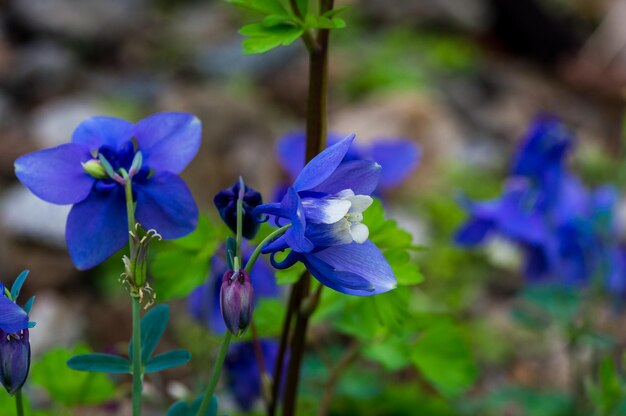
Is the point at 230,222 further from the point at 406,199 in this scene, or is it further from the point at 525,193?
the point at 406,199

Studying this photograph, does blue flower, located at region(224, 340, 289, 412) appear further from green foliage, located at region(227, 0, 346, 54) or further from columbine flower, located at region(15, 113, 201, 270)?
green foliage, located at region(227, 0, 346, 54)

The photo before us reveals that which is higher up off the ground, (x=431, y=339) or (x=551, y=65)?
(x=431, y=339)

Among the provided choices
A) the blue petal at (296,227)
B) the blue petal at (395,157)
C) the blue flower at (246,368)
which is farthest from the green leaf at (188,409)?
the blue petal at (395,157)

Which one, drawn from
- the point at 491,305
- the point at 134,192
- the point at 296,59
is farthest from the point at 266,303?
the point at 296,59

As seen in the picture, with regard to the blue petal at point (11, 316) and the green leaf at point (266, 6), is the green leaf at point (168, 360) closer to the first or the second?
the blue petal at point (11, 316)

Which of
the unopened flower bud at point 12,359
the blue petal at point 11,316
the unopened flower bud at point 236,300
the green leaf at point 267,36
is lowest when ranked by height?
the unopened flower bud at point 12,359

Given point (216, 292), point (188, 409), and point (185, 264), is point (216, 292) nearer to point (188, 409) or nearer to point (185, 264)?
point (185, 264)
